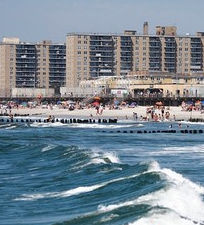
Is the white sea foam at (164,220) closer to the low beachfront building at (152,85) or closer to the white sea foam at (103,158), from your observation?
the white sea foam at (103,158)

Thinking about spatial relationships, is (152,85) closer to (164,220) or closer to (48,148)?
(48,148)

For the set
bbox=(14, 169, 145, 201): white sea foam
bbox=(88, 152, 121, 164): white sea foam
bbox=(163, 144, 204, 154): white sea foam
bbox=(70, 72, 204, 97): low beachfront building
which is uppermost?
bbox=(70, 72, 204, 97): low beachfront building

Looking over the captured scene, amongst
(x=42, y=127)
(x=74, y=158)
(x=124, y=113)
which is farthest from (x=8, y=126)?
(x=74, y=158)

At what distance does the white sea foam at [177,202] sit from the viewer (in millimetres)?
30953

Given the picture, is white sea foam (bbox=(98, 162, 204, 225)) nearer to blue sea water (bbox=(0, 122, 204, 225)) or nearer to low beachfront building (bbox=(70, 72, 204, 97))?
blue sea water (bbox=(0, 122, 204, 225))

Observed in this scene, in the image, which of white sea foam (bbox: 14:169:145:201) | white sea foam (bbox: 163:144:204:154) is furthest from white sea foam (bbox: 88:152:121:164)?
white sea foam (bbox: 14:169:145:201)

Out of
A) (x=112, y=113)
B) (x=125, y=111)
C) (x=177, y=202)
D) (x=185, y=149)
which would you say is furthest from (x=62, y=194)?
(x=125, y=111)

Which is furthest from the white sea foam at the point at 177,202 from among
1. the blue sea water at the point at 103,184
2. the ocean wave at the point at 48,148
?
the ocean wave at the point at 48,148

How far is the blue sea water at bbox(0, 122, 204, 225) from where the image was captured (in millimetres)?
32938

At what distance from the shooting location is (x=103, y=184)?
41.5 m

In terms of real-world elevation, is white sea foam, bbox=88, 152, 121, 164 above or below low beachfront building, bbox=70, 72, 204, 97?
below

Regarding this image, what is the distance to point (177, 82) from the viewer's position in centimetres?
18138

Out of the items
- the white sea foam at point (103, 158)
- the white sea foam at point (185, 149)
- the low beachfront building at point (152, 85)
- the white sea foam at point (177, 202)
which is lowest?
the white sea foam at point (177, 202)

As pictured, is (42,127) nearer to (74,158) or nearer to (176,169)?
(74,158)
